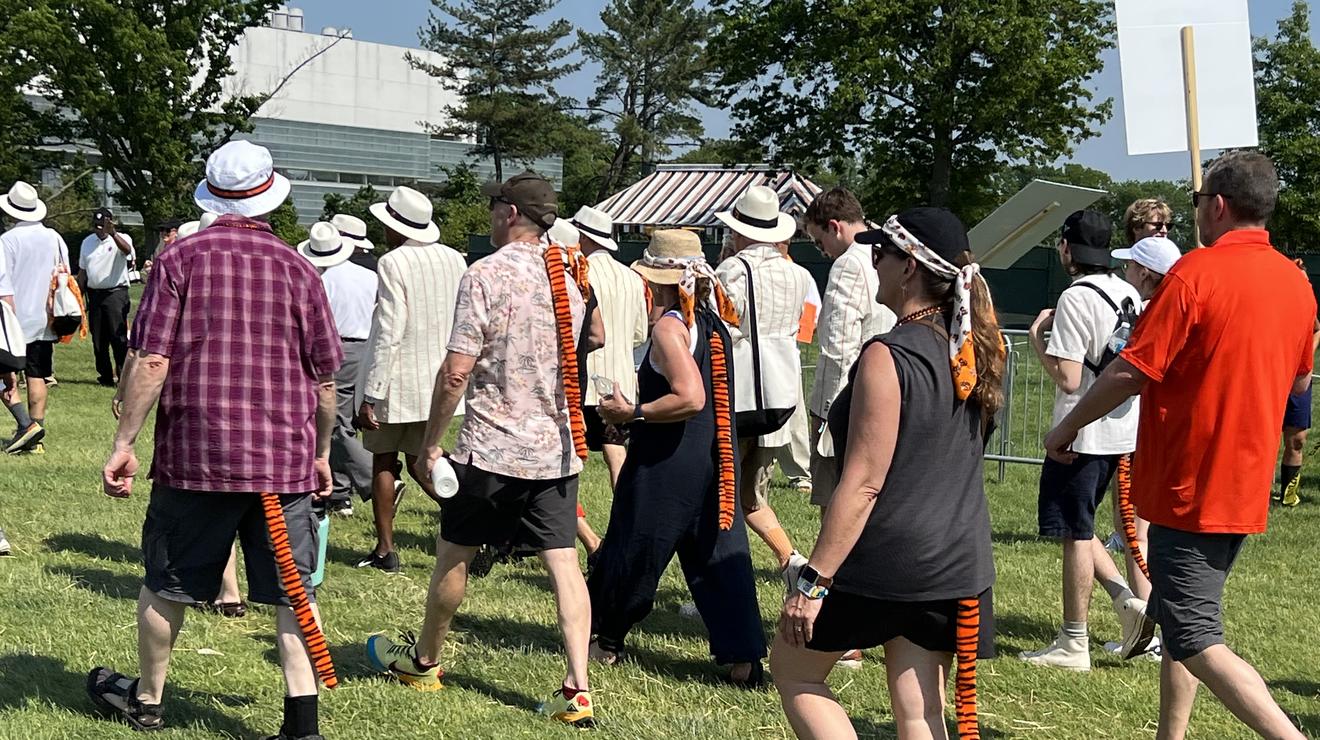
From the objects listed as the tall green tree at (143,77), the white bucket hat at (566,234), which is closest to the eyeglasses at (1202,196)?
the white bucket hat at (566,234)

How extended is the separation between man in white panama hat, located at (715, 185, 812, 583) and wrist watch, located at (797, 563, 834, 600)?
314cm

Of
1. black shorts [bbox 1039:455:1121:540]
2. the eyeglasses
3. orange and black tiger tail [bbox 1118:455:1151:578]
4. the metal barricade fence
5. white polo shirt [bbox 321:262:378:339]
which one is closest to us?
the eyeglasses

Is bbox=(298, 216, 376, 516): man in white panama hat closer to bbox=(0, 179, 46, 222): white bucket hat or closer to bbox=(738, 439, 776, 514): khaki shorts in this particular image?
bbox=(738, 439, 776, 514): khaki shorts

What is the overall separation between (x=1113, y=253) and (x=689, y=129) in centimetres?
7006

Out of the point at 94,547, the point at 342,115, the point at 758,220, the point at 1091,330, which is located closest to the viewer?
the point at 1091,330

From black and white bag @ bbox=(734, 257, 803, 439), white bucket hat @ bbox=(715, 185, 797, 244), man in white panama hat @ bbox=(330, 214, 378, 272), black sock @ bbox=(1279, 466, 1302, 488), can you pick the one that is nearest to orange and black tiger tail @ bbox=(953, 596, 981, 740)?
black and white bag @ bbox=(734, 257, 803, 439)

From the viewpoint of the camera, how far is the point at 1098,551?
630 cm

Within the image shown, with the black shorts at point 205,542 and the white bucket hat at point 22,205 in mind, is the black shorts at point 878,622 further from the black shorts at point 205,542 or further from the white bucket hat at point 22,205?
the white bucket hat at point 22,205

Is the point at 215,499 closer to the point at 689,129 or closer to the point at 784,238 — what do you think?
the point at 784,238

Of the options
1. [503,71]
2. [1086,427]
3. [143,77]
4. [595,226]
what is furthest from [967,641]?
[503,71]

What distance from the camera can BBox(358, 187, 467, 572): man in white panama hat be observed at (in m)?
7.49

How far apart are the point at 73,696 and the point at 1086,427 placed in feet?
13.9

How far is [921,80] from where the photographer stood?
4328 cm

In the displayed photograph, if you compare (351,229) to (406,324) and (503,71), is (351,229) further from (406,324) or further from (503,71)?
(503,71)
